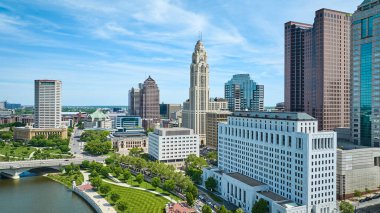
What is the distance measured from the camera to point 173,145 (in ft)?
459

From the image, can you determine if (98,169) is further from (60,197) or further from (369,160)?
(369,160)

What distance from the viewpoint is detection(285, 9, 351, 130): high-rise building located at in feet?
406

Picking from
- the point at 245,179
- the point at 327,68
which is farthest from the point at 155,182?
the point at 327,68

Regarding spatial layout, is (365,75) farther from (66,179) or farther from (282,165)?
(66,179)

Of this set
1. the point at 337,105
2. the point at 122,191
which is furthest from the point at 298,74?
the point at 122,191

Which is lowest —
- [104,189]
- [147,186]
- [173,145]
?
[147,186]

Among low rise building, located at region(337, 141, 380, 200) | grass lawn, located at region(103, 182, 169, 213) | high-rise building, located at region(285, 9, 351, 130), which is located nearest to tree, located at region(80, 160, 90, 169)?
grass lawn, located at region(103, 182, 169, 213)

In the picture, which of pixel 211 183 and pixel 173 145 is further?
pixel 173 145

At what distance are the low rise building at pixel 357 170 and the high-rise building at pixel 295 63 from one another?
45.4 metres

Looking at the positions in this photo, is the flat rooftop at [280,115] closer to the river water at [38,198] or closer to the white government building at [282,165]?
the white government building at [282,165]

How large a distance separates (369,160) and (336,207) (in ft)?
76.3

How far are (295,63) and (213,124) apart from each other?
53.8m

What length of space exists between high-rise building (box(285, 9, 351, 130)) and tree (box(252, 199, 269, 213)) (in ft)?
214

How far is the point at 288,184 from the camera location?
76.1 metres
